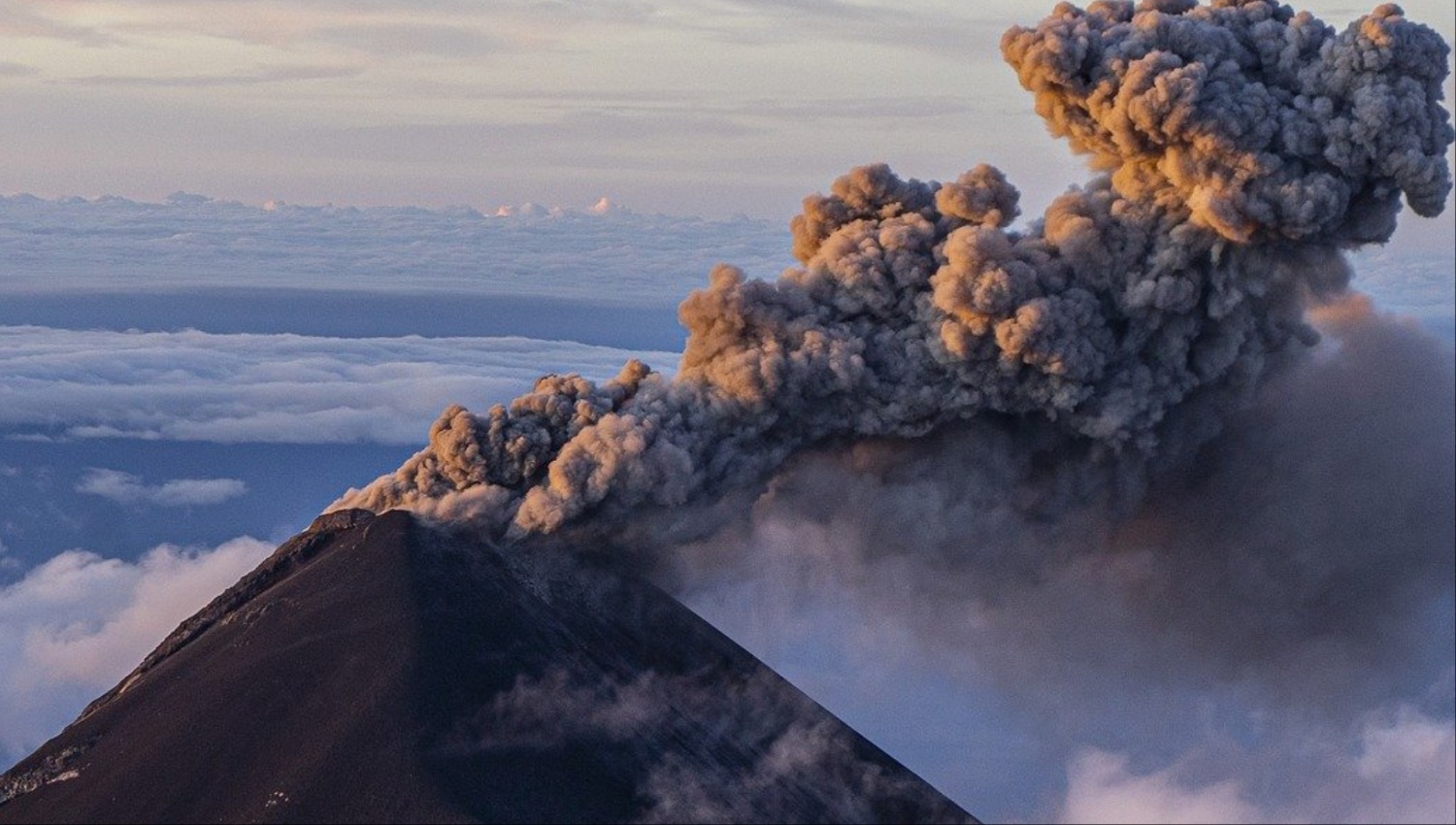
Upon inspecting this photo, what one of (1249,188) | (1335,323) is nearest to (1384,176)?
(1249,188)

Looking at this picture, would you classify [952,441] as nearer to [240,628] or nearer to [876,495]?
[876,495]

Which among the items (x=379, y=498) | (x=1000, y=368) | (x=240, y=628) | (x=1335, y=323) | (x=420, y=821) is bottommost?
(x=420, y=821)

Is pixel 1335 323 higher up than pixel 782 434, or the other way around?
pixel 1335 323

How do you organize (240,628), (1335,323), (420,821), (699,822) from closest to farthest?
(420,821) < (699,822) < (240,628) < (1335,323)

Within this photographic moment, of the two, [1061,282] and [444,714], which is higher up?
[1061,282]

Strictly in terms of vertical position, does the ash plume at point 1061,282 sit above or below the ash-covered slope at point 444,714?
above
